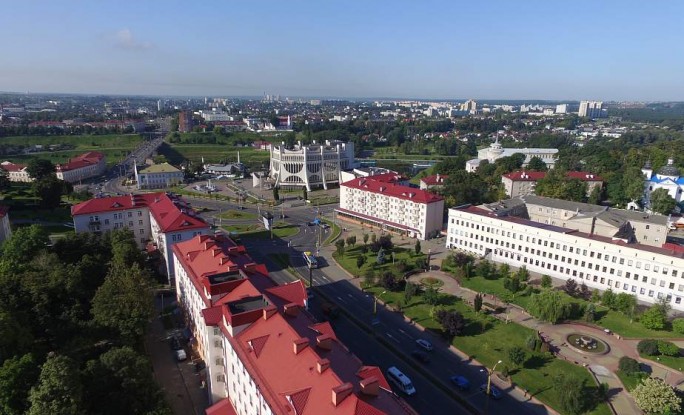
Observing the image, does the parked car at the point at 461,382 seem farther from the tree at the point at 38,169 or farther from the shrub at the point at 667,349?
the tree at the point at 38,169

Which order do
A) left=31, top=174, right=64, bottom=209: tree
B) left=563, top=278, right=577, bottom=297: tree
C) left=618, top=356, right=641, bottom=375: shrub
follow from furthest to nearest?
1. left=31, top=174, right=64, bottom=209: tree
2. left=563, top=278, right=577, bottom=297: tree
3. left=618, top=356, right=641, bottom=375: shrub

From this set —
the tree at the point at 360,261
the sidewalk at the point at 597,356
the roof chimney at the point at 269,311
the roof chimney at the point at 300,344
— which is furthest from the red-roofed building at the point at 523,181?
the roof chimney at the point at 300,344

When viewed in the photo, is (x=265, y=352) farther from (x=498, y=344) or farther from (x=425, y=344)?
(x=498, y=344)

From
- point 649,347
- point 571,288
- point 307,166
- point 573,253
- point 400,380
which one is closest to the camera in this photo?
point 400,380

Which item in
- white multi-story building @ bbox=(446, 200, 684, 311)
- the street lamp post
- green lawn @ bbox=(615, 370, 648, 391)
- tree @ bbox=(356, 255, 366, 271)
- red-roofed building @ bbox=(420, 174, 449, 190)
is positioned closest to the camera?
green lawn @ bbox=(615, 370, 648, 391)

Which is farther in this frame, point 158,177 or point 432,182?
point 158,177

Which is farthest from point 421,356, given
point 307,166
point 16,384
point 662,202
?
point 307,166

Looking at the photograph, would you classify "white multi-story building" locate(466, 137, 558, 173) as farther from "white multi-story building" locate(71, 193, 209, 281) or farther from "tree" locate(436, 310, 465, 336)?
"white multi-story building" locate(71, 193, 209, 281)

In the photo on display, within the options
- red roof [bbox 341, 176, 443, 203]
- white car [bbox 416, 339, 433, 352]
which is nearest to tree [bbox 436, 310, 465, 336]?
white car [bbox 416, 339, 433, 352]
